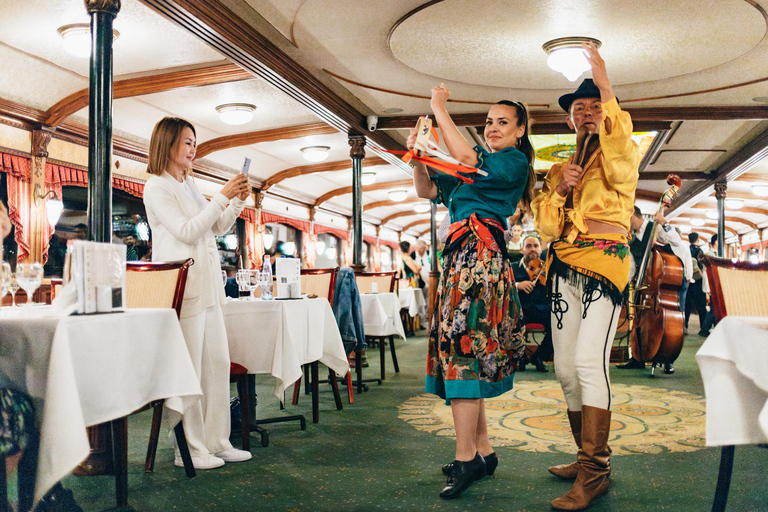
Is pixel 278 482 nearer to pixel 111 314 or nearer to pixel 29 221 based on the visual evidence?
pixel 111 314

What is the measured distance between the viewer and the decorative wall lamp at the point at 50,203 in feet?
24.4

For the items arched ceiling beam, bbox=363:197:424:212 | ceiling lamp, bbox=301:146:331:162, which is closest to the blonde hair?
ceiling lamp, bbox=301:146:331:162

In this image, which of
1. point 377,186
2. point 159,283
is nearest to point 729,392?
point 159,283

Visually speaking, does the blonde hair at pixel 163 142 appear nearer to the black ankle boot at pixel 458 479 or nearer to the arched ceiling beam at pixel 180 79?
the black ankle boot at pixel 458 479

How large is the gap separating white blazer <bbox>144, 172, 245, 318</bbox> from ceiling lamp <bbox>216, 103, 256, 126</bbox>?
4.69 m

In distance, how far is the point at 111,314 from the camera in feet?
5.69

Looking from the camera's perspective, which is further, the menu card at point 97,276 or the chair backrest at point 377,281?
the chair backrest at point 377,281

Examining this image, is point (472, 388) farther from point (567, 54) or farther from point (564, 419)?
point (567, 54)

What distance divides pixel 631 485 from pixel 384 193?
12.1m

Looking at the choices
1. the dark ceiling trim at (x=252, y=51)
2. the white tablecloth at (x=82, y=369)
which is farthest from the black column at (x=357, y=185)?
the white tablecloth at (x=82, y=369)

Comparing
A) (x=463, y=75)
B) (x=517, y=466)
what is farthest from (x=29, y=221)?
(x=517, y=466)

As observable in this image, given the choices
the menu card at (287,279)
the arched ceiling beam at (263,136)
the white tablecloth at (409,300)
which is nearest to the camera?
the menu card at (287,279)

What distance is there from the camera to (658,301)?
16.5ft

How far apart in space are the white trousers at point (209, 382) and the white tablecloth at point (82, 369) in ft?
2.18
